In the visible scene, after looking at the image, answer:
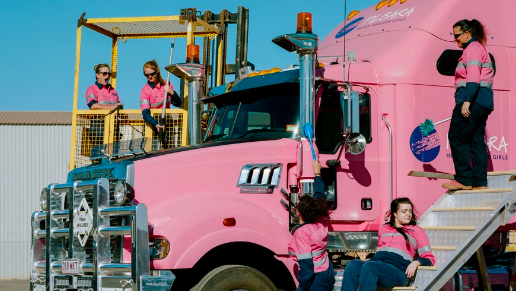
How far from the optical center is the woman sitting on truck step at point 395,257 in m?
6.52

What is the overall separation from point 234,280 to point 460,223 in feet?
7.67

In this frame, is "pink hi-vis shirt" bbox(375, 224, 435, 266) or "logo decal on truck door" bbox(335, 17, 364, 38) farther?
"logo decal on truck door" bbox(335, 17, 364, 38)

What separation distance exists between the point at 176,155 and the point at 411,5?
3.24m

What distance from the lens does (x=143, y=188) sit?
704 cm

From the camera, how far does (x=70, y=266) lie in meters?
6.94

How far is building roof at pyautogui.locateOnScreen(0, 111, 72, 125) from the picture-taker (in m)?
23.7

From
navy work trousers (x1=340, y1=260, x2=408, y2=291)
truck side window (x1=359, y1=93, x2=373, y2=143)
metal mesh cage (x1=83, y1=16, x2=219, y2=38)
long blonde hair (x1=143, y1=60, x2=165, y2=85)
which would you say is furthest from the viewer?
metal mesh cage (x1=83, y1=16, x2=219, y2=38)

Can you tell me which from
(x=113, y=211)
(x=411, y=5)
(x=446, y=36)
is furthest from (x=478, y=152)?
(x=113, y=211)

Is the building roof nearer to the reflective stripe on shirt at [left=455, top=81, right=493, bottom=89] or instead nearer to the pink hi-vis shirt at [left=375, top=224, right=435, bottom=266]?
the reflective stripe on shirt at [left=455, top=81, right=493, bottom=89]

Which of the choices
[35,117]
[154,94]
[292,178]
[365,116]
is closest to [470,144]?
[365,116]

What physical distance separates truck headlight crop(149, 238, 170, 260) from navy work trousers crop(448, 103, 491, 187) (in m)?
3.01

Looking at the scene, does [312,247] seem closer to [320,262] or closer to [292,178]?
[320,262]

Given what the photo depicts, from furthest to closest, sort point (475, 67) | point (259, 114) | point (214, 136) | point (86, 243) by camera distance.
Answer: point (214, 136) < point (259, 114) < point (475, 67) < point (86, 243)

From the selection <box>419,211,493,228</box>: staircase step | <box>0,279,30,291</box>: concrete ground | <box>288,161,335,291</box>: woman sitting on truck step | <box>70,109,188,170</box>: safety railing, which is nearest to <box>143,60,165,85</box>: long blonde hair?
<box>70,109,188,170</box>: safety railing
